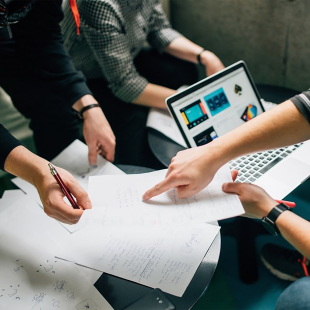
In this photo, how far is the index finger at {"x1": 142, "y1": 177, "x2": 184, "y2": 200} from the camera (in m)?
0.77

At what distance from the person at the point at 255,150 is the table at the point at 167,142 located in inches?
12.8

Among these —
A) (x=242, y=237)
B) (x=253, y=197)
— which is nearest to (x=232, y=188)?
(x=253, y=197)

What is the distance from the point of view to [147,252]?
31.0 inches

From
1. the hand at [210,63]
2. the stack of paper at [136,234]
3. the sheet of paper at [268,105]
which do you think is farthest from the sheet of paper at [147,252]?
the hand at [210,63]

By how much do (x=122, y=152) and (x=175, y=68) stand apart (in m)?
0.48

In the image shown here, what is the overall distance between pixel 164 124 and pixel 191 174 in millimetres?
588

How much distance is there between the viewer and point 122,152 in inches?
60.9

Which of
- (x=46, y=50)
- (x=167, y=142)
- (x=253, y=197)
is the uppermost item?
(x=46, y=50)

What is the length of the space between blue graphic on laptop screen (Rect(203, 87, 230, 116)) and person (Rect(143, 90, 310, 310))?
348 mm

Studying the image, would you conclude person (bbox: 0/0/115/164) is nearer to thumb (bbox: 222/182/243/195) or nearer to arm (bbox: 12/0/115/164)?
arm (bbox: 12/0/115/164)

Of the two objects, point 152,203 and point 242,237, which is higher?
point 152,203

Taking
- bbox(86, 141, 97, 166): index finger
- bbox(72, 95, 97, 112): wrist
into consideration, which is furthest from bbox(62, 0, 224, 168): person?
bbox(86, 141, 97, 166): index finger

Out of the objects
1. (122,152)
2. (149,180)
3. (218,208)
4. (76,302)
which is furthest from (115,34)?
(76,302)

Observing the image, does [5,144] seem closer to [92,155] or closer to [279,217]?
[92,155]
